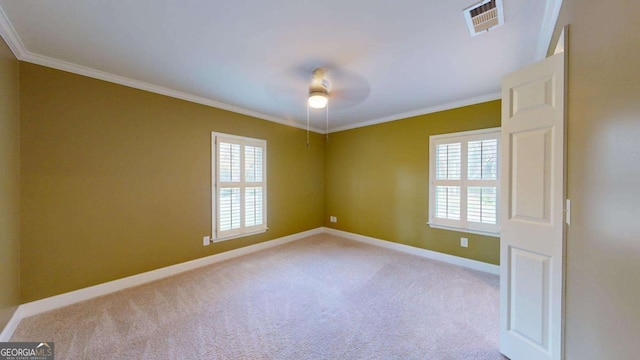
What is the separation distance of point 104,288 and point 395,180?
4213 millimetres

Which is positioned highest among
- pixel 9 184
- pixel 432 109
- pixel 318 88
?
pixel 432 109

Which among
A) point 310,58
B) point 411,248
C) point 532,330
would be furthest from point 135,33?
point 411,248

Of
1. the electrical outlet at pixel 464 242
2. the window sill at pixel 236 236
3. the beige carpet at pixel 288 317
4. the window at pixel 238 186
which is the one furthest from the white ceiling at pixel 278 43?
the beige carpet at pixel 288 317

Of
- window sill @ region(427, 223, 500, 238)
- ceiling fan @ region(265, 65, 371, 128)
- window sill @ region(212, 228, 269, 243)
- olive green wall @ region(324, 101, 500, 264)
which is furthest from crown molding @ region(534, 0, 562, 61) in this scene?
window sill @ region(212, 228, 269, 243)

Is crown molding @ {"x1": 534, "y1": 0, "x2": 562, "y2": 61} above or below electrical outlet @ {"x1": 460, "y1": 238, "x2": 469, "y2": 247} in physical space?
above

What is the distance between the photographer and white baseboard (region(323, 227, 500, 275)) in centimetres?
314

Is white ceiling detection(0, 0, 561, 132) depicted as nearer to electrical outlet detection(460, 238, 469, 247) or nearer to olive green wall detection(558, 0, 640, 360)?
olive green wall detection(558, 0, 640, 360)

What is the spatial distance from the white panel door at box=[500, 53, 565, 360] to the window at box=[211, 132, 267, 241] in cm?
334

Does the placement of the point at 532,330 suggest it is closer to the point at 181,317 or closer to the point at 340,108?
the point at 181,317

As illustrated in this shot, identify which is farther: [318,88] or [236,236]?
[236,236]

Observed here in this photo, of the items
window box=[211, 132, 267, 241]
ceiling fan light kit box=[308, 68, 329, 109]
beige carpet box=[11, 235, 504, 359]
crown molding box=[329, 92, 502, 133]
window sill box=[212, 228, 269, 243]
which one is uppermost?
crown molding box=[329, 92, 502, 133]

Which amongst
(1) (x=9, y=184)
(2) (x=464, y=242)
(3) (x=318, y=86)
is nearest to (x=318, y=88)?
(3) (x=318, y=86)

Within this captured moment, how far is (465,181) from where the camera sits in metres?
3.28

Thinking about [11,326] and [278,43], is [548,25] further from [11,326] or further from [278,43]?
[11,326]
